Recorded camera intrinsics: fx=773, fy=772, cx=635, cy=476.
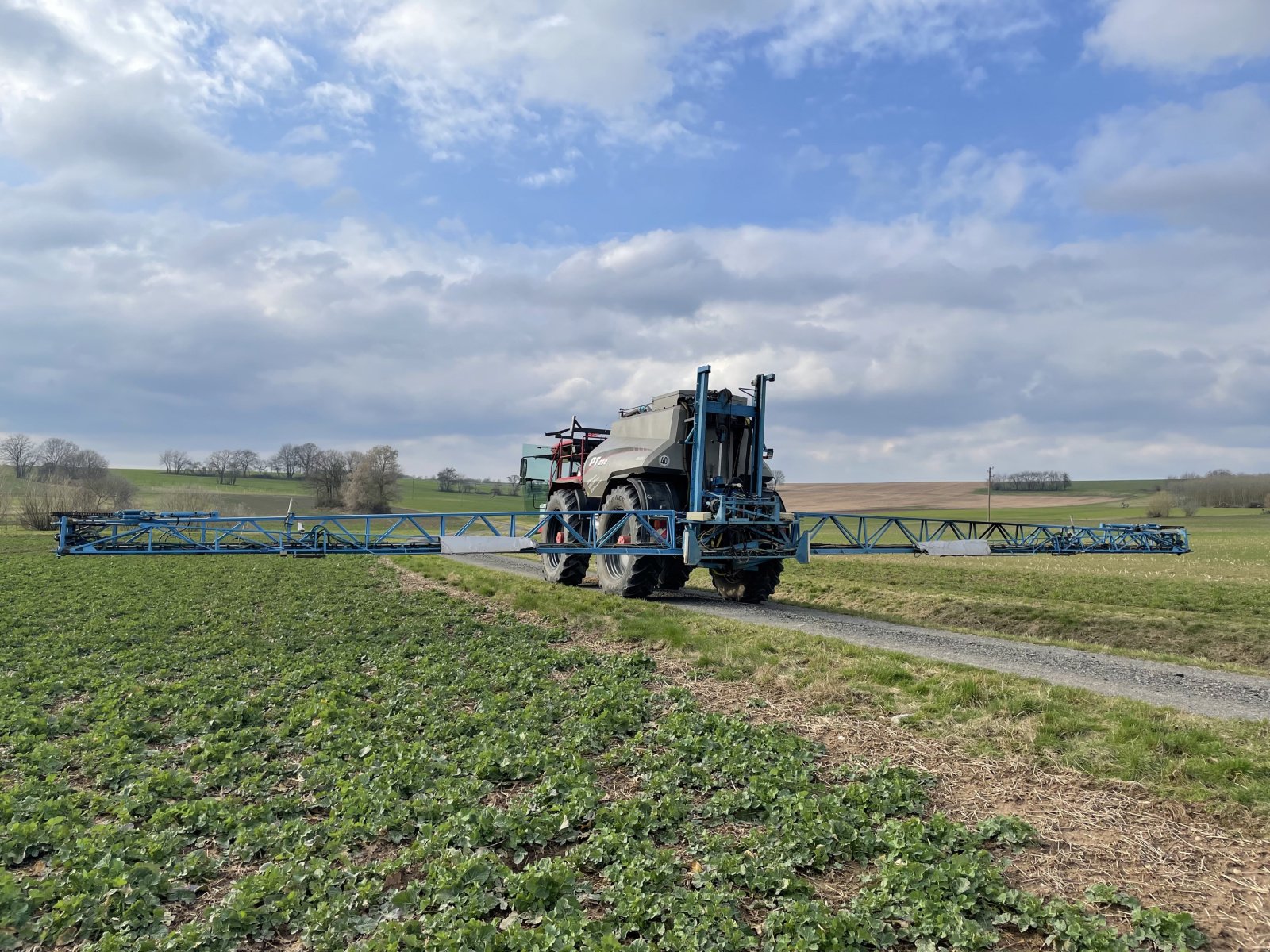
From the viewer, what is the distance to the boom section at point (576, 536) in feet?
44.1

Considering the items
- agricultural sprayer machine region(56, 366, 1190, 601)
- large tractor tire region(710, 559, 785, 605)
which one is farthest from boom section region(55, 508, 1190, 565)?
large tractor tire region(710, 559, 785, 605)

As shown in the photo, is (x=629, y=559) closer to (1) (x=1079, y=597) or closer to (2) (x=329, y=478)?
(1) (x=1079, y=597)

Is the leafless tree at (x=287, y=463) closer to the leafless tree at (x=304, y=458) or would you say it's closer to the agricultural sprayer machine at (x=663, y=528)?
the leafless tree at (x=304, y=458)

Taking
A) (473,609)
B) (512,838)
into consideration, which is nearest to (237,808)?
(512,838)

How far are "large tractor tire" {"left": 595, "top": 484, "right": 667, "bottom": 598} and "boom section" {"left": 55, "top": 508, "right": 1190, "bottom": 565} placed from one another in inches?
3.2

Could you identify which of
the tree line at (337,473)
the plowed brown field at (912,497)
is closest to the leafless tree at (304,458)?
the tree line at (337,473)

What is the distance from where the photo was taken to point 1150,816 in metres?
5.35

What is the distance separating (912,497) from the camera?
8069 centimetres

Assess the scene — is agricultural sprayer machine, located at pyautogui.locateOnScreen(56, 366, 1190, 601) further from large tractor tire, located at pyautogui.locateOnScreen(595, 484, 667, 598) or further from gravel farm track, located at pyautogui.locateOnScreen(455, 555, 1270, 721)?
gravel farm track, located at pyautogui.locateOnScreen(455, 555, 1270, 721)

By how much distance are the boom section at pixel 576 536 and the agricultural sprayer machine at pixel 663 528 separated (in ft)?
0.11

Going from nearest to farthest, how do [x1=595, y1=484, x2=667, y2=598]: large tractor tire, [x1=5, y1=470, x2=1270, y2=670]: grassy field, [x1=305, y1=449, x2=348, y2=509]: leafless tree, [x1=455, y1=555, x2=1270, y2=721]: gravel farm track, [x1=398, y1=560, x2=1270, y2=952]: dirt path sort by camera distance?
[x1=398, y1=560, x2=1270, y2=952]: dirt path → [x1=455, y1=555, x2=1270, y2=721]: gravel farm track → [x1=5, y1=470, x2=1270, y2=670]: grassy field → [x1=595, y1=484, x2=667, y2=598]: large tractor tire → [x1=305, y1=449, x2=348, y2=509]: leafless tree

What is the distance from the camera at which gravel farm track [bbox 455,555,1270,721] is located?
28.7ft

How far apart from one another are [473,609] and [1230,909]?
13.3 meters

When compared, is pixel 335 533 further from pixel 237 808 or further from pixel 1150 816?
pixel 1150 816
